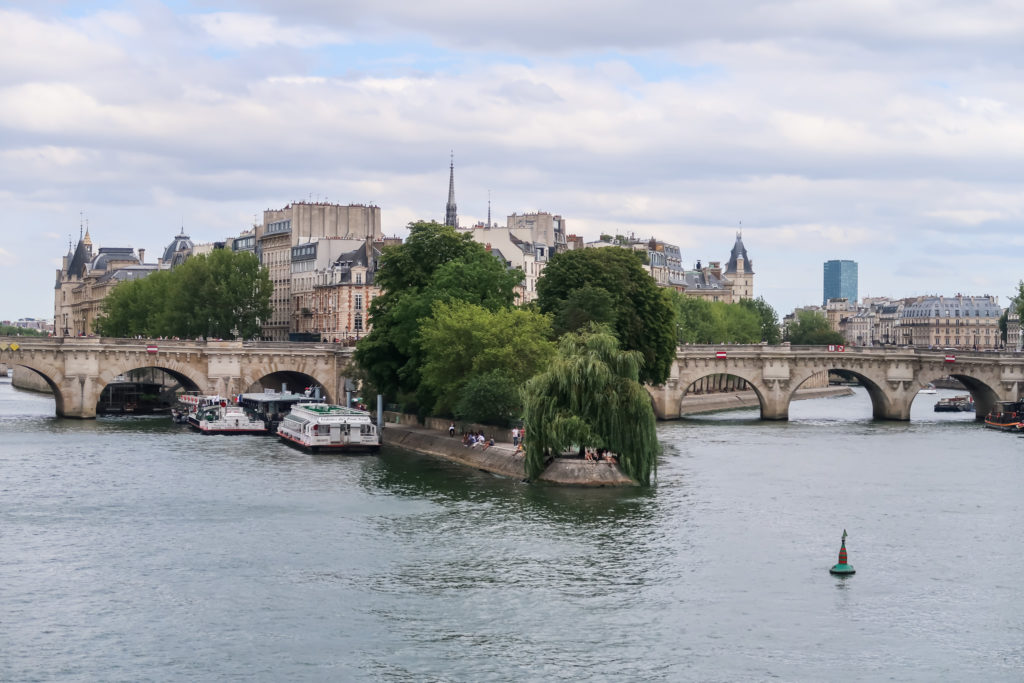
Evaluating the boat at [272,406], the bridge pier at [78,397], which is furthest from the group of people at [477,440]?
the bridge pier at [78,397]

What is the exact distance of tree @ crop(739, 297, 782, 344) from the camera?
178 meters

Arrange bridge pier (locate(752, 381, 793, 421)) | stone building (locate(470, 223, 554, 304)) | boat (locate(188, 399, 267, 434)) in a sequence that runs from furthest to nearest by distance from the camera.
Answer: stone building (locate(470, 223, 554, 304)), bridge pier (locate(752, 381, 793, 421)), boat (locate(188, 399, 267, 434))

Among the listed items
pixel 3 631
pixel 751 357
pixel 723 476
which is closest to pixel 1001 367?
pixel 751 357

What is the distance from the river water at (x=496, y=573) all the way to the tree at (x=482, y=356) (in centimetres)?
389

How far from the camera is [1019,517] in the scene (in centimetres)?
5441

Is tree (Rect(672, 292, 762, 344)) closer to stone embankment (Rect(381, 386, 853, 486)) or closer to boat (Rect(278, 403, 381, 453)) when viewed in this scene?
stone embankment (Rect(381, 386, 853, 486))

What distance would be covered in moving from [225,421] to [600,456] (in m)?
35.3

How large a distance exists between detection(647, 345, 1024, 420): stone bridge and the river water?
36194 millimetres

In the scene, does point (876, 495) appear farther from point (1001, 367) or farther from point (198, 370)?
point (198, 370)

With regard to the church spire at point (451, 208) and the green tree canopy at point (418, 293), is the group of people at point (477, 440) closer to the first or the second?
the green tree canopy at point (418, 293)

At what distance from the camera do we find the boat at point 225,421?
88.4 m

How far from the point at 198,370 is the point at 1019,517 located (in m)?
62.3

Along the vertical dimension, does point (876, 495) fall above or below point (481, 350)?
below

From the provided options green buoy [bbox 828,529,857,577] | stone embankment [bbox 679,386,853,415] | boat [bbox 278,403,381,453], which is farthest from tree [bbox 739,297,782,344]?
green buoy [bbox 828,529,857,577]
